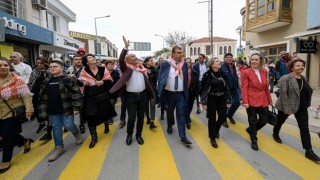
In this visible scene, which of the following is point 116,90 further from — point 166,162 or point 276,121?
point 276,121

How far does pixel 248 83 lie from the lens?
4281 mm

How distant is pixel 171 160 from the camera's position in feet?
12.6

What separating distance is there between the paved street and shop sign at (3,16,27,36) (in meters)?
6.16

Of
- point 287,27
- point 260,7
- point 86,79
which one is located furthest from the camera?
point 260,7

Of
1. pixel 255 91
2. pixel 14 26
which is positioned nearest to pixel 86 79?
pixel 255 91

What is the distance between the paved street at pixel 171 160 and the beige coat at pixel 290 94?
0.86 m

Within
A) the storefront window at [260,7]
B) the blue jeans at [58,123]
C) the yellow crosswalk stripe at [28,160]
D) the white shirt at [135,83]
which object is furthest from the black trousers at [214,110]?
the storefront window at [260,7]

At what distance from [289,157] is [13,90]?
16.4ft

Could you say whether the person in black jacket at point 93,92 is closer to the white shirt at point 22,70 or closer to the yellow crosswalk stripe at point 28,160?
the yellow crosswalk stripe at point 28,160

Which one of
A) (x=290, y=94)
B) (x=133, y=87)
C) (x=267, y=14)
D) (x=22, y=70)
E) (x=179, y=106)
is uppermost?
(x=267, y=14)

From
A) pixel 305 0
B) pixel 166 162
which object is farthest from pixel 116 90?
pixel 305 0

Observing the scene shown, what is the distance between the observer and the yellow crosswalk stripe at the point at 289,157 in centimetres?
337

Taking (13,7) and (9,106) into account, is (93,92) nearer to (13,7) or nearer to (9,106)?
(9,106)

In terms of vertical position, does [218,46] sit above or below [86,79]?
above
